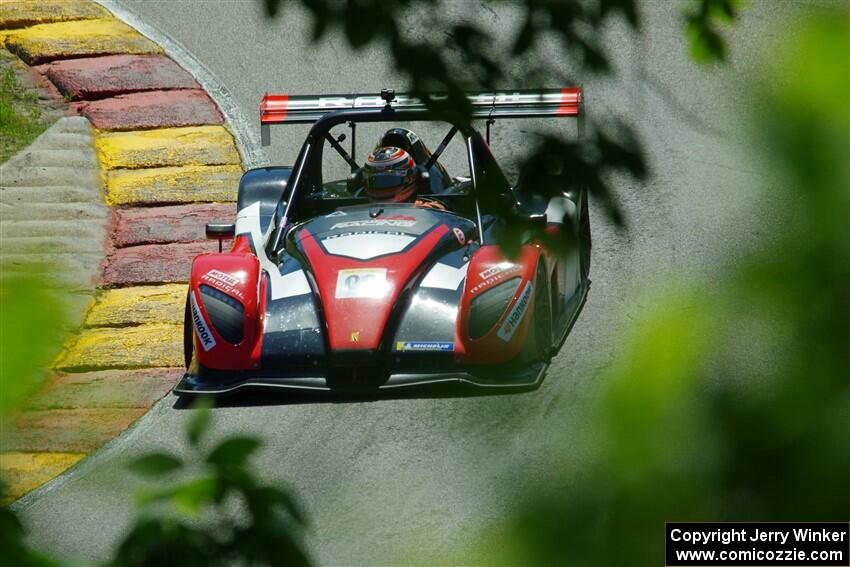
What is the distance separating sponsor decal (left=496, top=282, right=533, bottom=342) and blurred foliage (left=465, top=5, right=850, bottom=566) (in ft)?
19.6

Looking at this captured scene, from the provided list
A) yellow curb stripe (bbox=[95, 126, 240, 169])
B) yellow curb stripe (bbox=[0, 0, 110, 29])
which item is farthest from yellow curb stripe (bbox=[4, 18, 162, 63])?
yellow curb stripe (bbox=[95, 126, 240, 169])

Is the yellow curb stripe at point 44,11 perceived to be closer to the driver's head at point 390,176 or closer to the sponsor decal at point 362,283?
the driver's head at point 390,176

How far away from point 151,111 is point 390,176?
455 cm

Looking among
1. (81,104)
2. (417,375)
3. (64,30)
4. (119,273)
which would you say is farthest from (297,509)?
A: (64,30)

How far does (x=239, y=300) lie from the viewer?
23.1ft

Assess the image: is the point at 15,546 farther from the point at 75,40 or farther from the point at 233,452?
the point at 75,40

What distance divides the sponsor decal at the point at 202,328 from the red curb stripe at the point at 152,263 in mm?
1944

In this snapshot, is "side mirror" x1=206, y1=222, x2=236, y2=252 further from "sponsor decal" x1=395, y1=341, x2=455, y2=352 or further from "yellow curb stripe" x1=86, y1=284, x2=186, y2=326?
"sponsor decal" x1=395, y1=341, x2=455, y2=352

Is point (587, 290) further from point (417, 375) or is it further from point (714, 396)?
point (714, 396)

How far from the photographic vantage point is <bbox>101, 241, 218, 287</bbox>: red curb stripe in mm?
9242

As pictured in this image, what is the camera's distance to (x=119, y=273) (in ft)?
30.6

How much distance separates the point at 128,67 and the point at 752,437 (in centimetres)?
1256

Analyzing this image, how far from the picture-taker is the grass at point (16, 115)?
1135 centimetres

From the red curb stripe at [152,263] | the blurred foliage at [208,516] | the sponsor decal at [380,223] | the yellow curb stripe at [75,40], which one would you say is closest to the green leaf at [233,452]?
the blurred foliage at [208,516]
